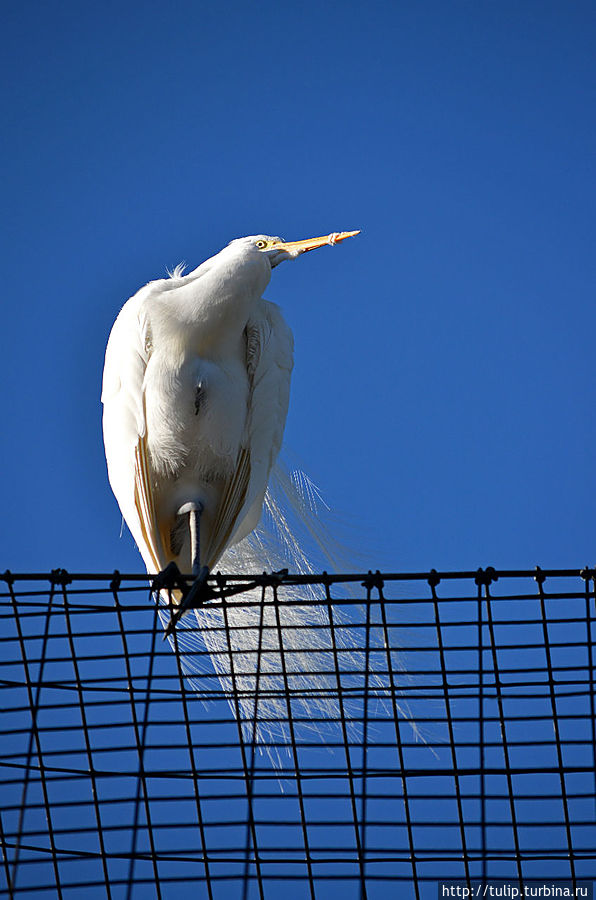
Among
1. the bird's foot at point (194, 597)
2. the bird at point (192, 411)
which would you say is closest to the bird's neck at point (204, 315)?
the bird at point (192, 411)

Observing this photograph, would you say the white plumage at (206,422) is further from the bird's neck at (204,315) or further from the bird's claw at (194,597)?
the bird's claw at (194,597)

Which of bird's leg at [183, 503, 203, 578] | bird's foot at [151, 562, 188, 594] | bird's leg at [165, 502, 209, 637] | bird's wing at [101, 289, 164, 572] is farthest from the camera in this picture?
bird's wing at [101, 289, 164, 572]

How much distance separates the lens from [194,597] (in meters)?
1.90

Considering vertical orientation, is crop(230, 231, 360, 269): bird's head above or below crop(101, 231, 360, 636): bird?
above

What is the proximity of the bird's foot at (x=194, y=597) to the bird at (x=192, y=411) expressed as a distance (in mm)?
415

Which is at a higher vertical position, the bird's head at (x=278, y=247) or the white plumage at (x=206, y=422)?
the bird's head at (x=278, y=247)

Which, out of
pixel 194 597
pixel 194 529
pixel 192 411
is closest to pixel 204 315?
pixel 192 411

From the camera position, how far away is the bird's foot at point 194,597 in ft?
5.89

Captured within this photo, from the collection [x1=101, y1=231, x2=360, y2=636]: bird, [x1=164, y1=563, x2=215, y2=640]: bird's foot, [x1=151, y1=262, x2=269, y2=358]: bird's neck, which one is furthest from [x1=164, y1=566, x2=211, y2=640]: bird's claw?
[x1=151, y1=262, x2=269, y2=358]: bird's neck

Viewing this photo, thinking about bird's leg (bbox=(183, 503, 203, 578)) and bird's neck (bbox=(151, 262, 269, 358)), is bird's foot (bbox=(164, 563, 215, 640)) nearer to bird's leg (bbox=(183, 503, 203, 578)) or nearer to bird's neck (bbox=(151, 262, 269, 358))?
bird's leg (bbox=(183, 503, 203, 578))

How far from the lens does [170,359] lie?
252cm

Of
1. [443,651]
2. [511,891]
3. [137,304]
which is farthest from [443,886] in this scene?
[137,304]

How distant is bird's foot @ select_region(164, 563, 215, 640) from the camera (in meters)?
1.80

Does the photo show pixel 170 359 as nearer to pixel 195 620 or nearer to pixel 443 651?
pixel 195 620
